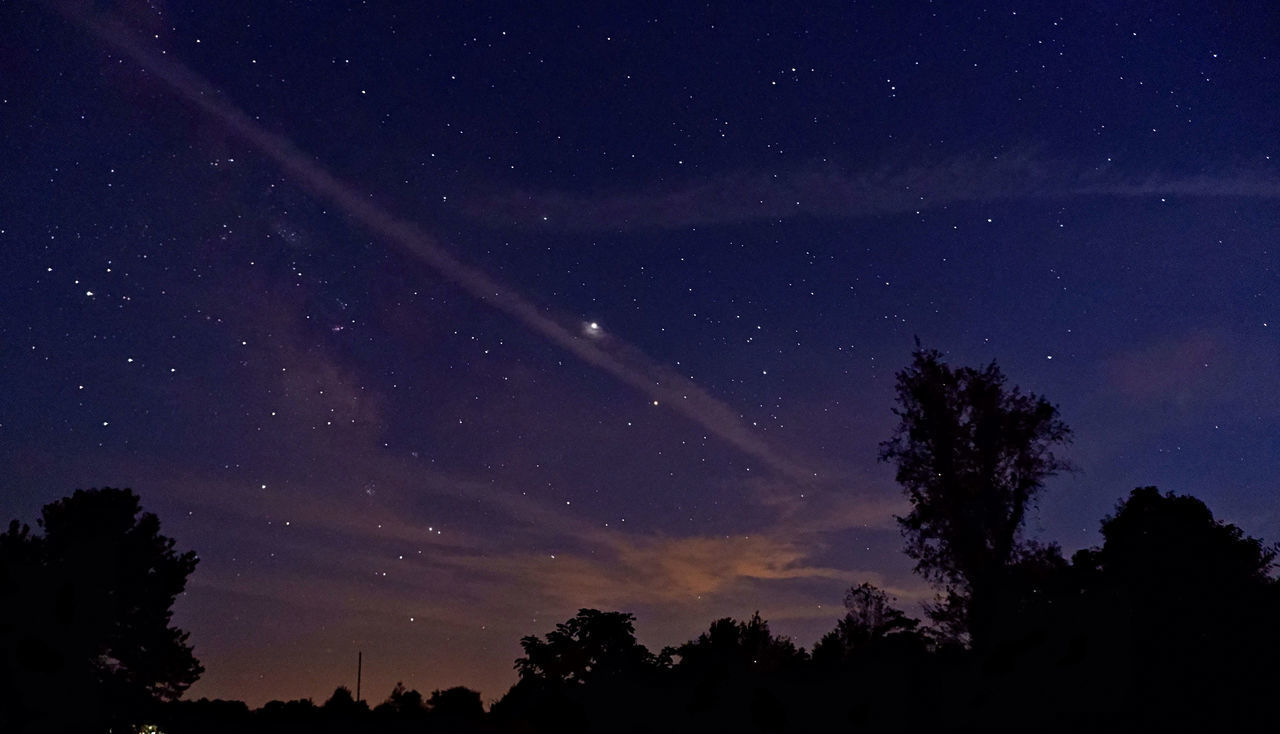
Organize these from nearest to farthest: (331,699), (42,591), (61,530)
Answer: (42,591), (61,530), (331,699)

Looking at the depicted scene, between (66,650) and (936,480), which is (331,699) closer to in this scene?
(66,650)

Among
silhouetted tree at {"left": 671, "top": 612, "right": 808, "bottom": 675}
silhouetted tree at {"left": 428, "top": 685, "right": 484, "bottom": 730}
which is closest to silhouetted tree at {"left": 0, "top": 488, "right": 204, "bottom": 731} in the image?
silhouetted tree at {"left": 428, "top": 685, "right": 484, "bottom": 730}

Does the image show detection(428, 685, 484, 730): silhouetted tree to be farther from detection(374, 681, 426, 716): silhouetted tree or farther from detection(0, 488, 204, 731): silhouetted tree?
detection(0, 488, 204, 731): silhouetted tree

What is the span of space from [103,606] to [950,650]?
3314 centimetres

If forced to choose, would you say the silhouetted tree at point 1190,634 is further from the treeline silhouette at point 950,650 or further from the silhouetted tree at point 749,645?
the silhouetted tree at point 749,645

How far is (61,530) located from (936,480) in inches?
1600

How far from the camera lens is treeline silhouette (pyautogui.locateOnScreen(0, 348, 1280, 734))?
17.2m

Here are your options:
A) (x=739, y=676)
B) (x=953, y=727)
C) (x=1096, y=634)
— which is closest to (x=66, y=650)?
(x=739, y=676)

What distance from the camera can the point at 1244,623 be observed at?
58.1 feet

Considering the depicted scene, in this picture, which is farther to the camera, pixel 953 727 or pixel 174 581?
pixel 174 581

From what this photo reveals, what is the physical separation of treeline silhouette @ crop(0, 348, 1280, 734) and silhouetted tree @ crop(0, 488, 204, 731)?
0.12m

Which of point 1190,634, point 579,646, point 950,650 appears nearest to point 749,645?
point 579,646

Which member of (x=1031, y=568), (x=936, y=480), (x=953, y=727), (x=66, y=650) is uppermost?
(x=936, y=480)

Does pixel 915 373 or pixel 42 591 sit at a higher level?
pixel 915 373
